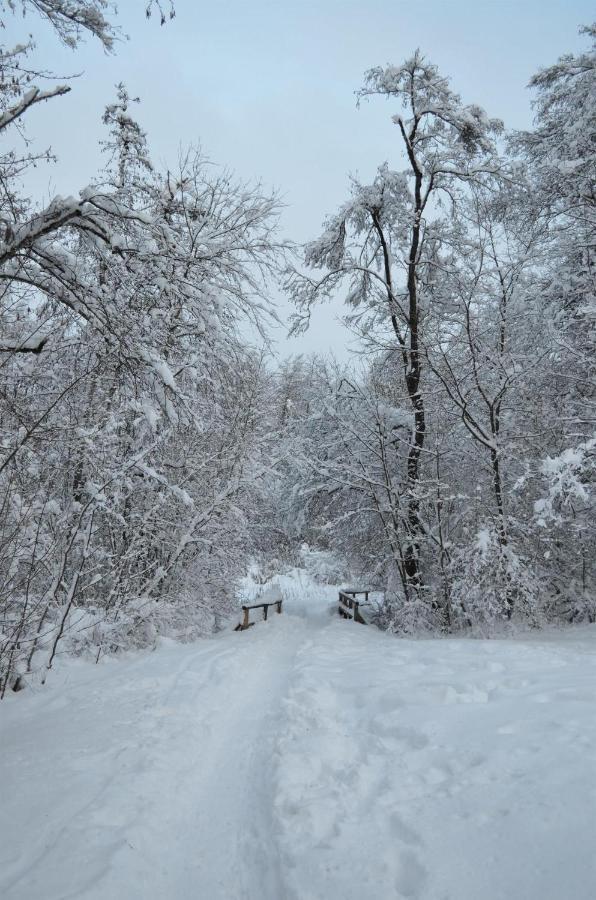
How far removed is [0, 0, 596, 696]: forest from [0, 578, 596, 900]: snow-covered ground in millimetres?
1662

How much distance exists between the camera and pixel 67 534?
6.31 meters

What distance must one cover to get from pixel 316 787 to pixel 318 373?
10.5 metres

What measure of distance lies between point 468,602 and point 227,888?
701 cm

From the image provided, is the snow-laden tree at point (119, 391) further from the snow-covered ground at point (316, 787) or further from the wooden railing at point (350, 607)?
the wooden railing at point (350, 607)

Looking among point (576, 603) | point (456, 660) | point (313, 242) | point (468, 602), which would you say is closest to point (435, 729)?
point (456, 660)

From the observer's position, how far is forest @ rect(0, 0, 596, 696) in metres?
4.62

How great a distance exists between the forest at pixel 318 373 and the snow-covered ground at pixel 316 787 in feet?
5.45

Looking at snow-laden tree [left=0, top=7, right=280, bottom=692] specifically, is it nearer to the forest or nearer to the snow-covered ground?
the forest

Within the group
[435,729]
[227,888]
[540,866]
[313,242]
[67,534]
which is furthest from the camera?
[313,242]

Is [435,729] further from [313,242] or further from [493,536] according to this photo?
[313,242]

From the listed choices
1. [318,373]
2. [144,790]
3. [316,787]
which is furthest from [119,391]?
[318,373]

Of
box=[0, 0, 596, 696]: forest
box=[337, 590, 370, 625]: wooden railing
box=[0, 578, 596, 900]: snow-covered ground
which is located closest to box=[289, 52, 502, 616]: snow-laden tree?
box=[0, 0, 596, 696]: forest

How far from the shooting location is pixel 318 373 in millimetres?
12789

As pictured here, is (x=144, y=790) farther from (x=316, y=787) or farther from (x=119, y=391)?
(x=119, y=391)
